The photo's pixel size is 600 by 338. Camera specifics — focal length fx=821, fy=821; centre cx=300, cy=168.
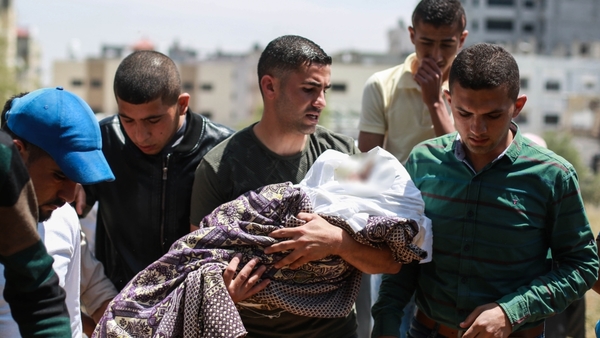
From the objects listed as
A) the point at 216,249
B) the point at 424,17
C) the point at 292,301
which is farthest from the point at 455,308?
the point at 424,17

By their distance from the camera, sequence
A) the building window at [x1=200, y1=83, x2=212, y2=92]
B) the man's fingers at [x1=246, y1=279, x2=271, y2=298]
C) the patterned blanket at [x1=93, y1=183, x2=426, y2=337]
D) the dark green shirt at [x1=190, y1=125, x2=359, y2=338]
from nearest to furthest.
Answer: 1. the patterned blanket at [x1=93, y1=183, x2=426, y2=337]
2. the man's fingers at [x1=246, y1=279, x2=271, y2=298]
3. the dark green shirt at [x1=190, y1=125, x2=359, y2=338]
4. the building window at [x1=200, y1=83, x2=212, y2=92]

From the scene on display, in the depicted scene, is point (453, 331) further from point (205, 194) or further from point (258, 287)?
point (205, 194)

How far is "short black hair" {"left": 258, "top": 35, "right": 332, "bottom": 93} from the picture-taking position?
166 inches

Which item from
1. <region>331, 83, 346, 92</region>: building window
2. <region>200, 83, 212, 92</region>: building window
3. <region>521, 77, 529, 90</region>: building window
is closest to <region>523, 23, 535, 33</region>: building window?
<region>521, 77, 529, 90</region>: building window

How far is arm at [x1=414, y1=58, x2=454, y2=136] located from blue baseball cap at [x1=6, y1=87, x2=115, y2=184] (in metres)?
2.25

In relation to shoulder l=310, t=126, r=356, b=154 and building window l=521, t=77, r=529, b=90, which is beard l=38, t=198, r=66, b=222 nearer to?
shoulder l=310, t=126, r=356, b=154

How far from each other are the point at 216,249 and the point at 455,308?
44.3 inches

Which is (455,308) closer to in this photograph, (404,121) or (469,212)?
(469,212)

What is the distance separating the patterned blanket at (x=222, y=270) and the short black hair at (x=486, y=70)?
70cm

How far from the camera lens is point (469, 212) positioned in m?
3.75

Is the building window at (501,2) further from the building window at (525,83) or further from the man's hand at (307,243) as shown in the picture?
the man's hand at (307,243)

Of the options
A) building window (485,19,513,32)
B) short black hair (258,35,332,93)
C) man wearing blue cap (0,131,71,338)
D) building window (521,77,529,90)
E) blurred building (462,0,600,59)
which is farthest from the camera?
building window (485,19,513,32)

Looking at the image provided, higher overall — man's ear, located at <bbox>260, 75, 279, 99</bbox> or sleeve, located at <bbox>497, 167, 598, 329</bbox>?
man's ear, located at <bbox>260, 75, 279, 99</bbox>

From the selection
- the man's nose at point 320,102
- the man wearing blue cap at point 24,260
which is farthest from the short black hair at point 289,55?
the man wearing blue cap at point 24,260
